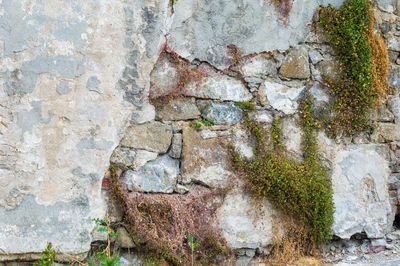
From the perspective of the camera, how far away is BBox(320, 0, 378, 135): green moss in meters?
4.34

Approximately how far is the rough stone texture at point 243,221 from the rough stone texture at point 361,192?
0.56 meters

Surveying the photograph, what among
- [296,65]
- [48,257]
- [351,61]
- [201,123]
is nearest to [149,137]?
[201,123]

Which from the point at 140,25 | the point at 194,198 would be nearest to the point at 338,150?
the point at 194,198

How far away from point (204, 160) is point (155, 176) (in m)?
0.37

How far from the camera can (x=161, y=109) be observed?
13.5 feet

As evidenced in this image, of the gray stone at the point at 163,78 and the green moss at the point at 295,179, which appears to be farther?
the green moss at the point at 295,179

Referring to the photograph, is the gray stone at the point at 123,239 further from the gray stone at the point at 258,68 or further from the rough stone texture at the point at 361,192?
the rough stone texture at the point at 361,192

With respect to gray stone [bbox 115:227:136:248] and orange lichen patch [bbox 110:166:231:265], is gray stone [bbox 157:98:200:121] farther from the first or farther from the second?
gray stone [bbox 115:227:136:248]

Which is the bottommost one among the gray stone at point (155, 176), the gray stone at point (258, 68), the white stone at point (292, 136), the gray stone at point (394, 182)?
the gray stone at point (155, 176)

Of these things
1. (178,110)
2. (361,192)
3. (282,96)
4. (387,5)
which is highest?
(387,5)

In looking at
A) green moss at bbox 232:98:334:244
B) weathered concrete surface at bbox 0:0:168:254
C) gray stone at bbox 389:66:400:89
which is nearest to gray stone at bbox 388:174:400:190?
green moss at bbox 232:98:334:244

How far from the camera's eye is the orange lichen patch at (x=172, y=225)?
3961 millimetres

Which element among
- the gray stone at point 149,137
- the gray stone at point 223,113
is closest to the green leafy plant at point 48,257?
the gray stone at point 149,137

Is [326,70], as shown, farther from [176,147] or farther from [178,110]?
[176,147]
